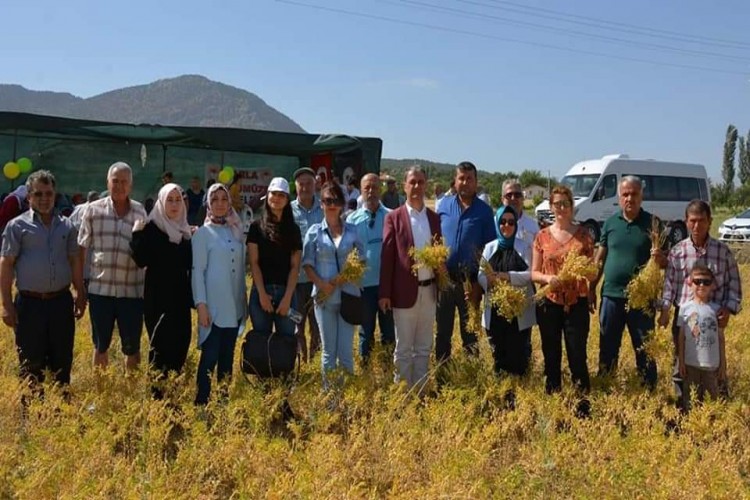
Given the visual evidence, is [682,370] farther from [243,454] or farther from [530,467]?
[243,454]

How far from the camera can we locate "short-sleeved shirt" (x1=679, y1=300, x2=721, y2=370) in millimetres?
4426

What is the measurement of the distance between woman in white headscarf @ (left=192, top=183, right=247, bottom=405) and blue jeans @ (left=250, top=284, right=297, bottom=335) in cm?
11

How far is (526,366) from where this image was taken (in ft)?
16.5

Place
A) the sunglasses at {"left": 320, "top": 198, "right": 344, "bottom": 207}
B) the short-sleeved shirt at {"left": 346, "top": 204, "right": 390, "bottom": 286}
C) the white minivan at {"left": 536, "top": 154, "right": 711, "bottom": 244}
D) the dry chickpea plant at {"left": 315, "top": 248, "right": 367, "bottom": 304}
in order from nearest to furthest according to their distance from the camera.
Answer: the dry chickpea plant at {"left": 315, "top": 248, "right": 367, "bottom": 304} → the sunglasses at {"left": 320, "top": 198, "right": 344, "bottom": 207} → the short-sleeved shirt at {"left": 346, "top": 204, "right": 390, "bottom": 286} → the white minivan at {"left": 536, "top": 154, "right": 711, "bottom": 244}

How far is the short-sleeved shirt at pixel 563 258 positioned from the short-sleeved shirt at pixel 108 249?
9.16 feet

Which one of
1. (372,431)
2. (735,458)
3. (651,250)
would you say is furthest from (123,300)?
(735,458)

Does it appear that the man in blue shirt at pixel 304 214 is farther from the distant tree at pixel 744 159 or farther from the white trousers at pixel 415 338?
the distant tree at pixel 744 159

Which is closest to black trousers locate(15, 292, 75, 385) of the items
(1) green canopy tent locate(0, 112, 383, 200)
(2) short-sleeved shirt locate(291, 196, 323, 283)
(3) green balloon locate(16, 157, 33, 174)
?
(2) short-sleeved shirt locate(291, 196, 323, 283)

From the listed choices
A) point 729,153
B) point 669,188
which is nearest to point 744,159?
point 729,153

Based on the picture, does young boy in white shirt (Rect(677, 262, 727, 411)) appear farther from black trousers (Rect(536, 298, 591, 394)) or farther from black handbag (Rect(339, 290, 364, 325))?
black handbag (Rect(339, 290, 364, 325))

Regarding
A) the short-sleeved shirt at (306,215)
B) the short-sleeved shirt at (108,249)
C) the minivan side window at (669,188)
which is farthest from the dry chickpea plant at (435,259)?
the minivan side window at (669,188)

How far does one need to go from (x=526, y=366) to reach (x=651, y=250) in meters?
1.25

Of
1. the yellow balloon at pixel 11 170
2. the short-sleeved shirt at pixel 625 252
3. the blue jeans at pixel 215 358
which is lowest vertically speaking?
the blue jeans at pixel 215 358

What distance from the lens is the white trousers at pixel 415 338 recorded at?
490cm
